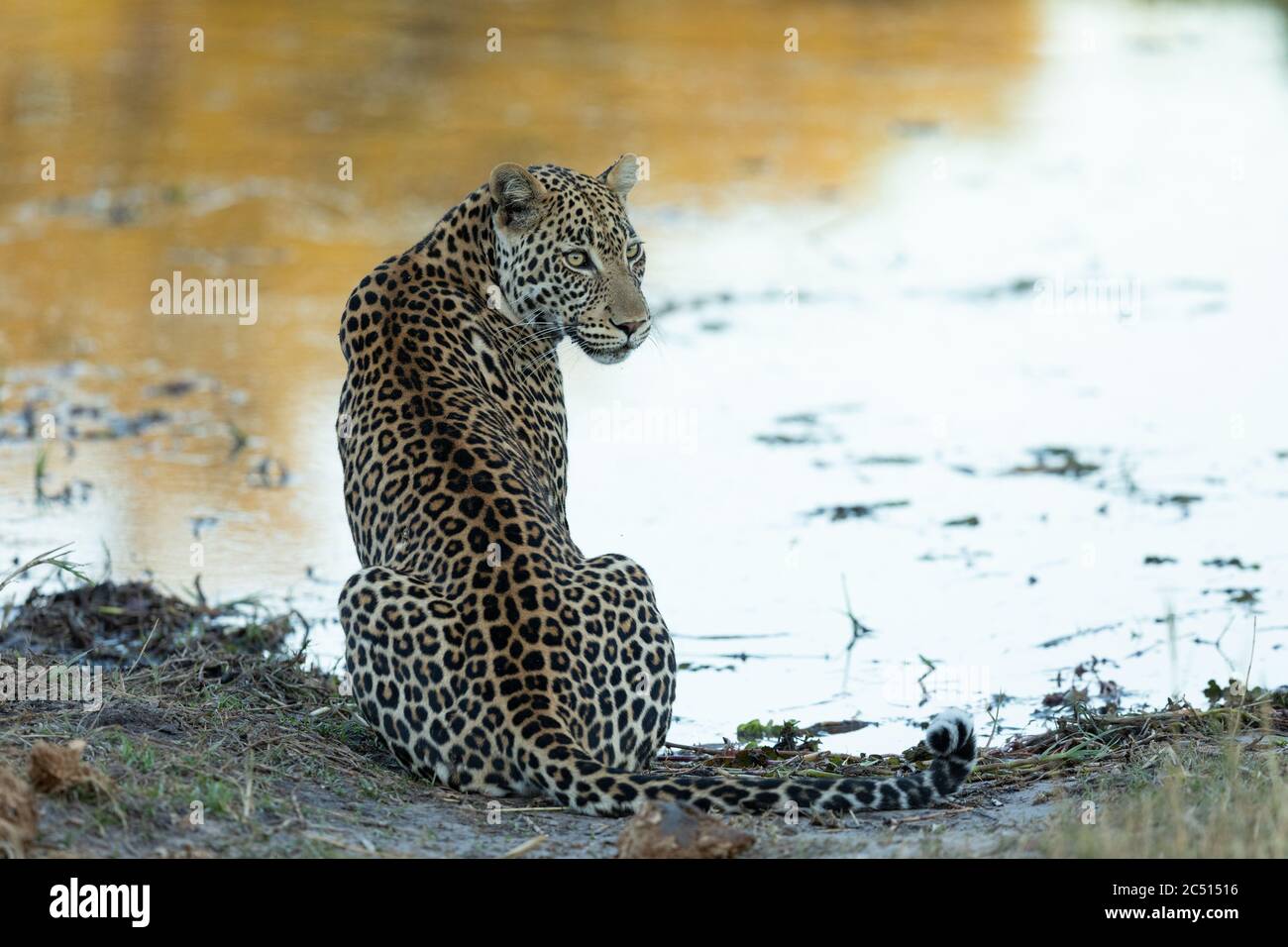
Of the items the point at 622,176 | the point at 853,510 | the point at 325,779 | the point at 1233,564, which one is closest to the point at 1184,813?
the point at 325,779

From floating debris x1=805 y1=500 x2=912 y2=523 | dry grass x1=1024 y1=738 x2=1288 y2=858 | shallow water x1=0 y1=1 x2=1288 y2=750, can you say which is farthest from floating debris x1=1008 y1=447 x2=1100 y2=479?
dry grass x1=1024 y1=738 x2=1288 y2=858

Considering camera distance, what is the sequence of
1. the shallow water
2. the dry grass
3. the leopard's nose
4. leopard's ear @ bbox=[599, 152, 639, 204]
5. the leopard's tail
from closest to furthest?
the dry grass, the leopard's tail, the leopard's nose, leopard's ear @ bbox=[599, 152, 639, 204], the shallow water

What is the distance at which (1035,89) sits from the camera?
79.6ft

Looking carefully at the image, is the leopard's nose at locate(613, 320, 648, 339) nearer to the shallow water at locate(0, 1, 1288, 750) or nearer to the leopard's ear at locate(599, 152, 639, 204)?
the leopard's ear at locate(599, 152, 639, 204)

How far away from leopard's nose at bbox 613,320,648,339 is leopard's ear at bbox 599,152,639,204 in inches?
24.6

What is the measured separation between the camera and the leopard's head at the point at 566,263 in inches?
314

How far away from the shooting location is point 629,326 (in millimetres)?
8047

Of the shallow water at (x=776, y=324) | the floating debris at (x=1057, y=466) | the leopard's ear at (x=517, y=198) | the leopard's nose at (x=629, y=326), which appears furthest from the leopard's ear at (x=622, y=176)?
the floating debris at (x=1057, y=466)

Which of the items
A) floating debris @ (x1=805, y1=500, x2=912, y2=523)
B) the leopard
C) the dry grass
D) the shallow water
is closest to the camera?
the dry grass

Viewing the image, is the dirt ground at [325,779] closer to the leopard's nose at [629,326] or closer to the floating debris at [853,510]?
the leopard's nose at [629,326]

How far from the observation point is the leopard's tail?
6.49 meters

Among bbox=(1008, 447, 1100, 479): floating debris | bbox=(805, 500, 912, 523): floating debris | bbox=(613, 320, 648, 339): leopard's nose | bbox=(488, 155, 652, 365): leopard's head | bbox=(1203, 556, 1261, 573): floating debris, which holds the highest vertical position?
bbox=(488, 155, 652, 365): leopard's head
